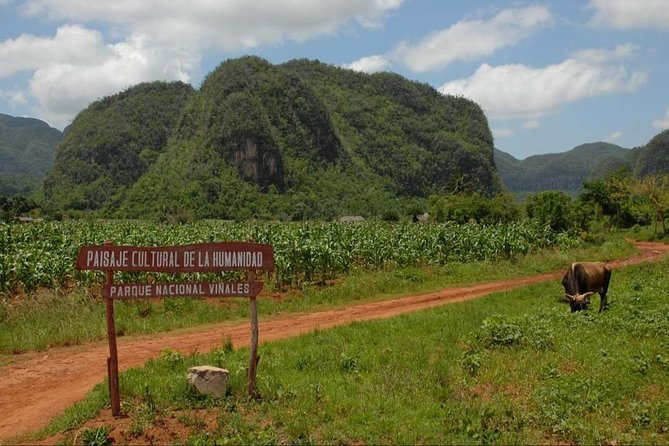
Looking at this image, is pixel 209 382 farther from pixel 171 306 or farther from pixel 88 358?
pixel 171 306

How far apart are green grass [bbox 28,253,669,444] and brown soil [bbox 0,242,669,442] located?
1.01m

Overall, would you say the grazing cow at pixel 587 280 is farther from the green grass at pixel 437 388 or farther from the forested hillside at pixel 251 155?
the forested hillside at pixel 251 155

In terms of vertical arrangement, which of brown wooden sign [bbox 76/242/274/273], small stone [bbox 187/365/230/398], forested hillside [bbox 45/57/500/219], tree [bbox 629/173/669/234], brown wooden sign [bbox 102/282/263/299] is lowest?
small stone [bbox 187/365/230/398]

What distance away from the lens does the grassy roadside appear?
45.9ft

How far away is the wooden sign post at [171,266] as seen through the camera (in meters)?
8.15

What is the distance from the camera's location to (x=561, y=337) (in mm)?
11766

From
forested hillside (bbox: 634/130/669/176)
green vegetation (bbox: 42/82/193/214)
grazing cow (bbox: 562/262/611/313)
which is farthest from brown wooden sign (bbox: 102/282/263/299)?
forested hillside (bbox: 634/130/669/176)

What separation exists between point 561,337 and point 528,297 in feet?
23.0

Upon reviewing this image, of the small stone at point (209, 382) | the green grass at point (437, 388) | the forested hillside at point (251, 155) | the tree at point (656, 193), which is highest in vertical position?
the forested hillside at point (251, 155)

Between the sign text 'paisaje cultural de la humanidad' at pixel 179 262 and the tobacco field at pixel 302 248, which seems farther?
the tobacco field at pixel 302 248

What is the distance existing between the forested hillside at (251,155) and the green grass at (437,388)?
68.0m

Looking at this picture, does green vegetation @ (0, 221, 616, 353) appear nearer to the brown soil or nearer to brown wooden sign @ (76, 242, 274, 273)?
the brown soil

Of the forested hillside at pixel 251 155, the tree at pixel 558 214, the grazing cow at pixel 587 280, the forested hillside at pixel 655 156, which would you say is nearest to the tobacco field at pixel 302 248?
the tree at pixel 558 214

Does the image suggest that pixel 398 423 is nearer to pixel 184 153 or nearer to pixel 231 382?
pixel 231 382
